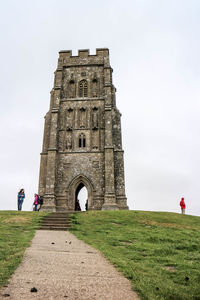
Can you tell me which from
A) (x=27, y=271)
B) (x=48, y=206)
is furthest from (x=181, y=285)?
(x=48, y=206)

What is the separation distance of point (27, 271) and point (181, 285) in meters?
3.15

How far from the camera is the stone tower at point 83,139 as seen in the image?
24.7 meters

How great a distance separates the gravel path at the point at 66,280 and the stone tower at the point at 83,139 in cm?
1698

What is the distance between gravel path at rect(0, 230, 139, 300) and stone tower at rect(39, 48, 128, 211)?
1698 centimetres

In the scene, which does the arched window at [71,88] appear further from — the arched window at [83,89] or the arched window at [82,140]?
the arched window at [82,140]

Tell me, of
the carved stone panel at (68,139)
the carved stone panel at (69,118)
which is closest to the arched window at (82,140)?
the carved stone panel at (68,139)

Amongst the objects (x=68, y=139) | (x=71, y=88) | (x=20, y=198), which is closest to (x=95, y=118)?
(x=68, y=139)

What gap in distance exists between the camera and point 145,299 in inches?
148

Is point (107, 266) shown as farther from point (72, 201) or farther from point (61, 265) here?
point (72, 201)

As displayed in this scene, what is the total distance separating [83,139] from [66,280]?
23.3 meters

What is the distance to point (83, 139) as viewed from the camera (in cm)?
2755

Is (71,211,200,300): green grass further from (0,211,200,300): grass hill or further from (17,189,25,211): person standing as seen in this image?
(17,189,25,211): person standing

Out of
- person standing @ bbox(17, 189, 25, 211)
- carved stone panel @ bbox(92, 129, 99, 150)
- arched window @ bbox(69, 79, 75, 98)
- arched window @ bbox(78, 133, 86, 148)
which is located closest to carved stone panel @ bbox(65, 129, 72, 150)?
arched window @ bbox(78, 133, 86, 148)

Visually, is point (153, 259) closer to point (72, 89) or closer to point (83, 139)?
point (83, 139)
